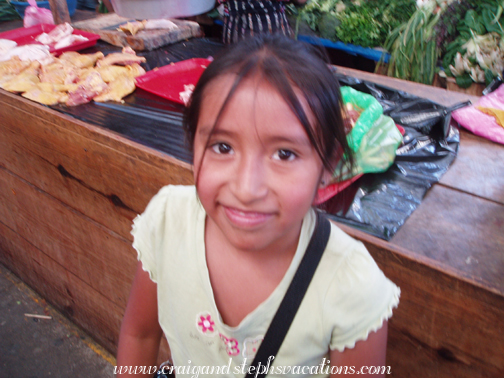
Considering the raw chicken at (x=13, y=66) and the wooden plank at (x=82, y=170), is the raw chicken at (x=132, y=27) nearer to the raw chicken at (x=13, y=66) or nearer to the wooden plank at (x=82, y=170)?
the raw chicken at (x=13, y=66)

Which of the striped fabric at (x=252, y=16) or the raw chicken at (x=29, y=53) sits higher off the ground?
the striped fabric at (x=252, y=16)

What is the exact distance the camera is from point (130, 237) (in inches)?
72.5

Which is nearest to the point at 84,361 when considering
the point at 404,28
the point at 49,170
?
the point at 49,170

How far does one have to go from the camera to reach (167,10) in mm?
3271

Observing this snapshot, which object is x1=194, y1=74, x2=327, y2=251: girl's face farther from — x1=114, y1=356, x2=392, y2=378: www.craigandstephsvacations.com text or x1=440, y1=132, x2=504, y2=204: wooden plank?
x1=440, y1=132, x2=504, y2=204: wooden plank

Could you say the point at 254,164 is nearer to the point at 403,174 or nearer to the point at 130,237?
the point at 403,174

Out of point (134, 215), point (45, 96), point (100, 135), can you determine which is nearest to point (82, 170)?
point (100, 135)

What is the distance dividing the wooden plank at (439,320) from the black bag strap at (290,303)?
279 millimetres

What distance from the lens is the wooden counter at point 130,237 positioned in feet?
3.46

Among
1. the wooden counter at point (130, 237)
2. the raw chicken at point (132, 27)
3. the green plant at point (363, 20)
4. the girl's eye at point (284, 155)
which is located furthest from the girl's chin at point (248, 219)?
the green plant at point (363, 20)

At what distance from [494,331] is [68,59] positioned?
8.93 feet

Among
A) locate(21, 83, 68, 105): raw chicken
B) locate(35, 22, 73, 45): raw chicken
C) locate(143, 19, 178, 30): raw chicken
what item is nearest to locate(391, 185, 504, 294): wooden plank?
locate(21, 83, 68, 105): raw chicken

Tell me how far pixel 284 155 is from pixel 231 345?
1.66 feet

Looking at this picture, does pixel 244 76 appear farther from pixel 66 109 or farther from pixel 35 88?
pixel 35 88
